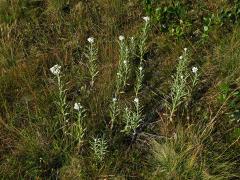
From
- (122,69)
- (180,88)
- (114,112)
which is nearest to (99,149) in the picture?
(114,112)

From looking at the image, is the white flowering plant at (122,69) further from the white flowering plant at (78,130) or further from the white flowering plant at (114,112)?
the white flowering plant at (78,130)

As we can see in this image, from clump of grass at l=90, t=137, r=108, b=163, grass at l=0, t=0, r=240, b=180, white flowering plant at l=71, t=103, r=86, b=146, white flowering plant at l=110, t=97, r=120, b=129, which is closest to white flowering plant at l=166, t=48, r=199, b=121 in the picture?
grass at l=0, t=0, r=240, b=180

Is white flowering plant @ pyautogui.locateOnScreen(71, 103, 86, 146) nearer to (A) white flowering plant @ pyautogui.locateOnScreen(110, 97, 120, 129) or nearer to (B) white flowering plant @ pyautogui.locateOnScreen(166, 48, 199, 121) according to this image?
(A) white flowering plant @ pyautogui.locateOnScreen(110, 97, 120, 129)

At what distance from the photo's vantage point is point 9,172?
12.3 feet

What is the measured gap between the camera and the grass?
12.6ft

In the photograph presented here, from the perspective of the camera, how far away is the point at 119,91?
451 centimetres

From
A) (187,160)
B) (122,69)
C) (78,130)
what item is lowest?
(187,160)

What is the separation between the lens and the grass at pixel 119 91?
383cm

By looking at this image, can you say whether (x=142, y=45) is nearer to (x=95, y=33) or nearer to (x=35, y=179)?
(x=95, y=33)

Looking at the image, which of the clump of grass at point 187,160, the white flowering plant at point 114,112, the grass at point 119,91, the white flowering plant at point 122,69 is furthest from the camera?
the white flowering plant at point 122,69

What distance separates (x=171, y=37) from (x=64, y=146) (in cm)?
189

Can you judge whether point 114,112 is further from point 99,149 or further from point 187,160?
point 187,160

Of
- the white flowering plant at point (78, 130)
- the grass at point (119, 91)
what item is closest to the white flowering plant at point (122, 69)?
the grass at point (119, 91)

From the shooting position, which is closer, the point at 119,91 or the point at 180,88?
the point at 180,88
